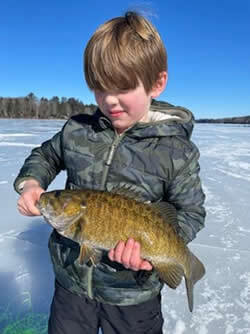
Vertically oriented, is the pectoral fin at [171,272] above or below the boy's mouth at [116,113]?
below

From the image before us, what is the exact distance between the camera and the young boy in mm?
1745

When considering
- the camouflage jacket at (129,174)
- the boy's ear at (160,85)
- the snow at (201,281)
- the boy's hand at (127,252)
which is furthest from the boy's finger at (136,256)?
the snow at (201,281)

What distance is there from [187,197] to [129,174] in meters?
0.36

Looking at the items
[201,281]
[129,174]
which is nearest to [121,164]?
[129,174]

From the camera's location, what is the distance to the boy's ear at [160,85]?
6.20 ft

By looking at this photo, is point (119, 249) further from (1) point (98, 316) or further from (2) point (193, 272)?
(1) point (98, 316)

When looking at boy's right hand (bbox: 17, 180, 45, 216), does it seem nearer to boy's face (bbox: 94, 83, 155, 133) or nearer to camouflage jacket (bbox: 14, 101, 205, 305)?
camouflage jacket (bbox: 14, 101, 205, 305)

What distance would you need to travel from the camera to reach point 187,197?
186 centimetres

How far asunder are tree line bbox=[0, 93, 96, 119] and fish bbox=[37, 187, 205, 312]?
78637mm

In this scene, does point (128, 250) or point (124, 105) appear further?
point (124, 105)

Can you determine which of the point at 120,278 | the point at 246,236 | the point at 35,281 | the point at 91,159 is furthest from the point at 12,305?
the point at 246,236

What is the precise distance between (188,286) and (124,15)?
5.22ft

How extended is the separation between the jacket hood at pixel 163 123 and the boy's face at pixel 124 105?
0.18ft

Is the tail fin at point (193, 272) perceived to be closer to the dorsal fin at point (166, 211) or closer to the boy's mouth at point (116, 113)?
the dorsal fin at point (166, 211)
